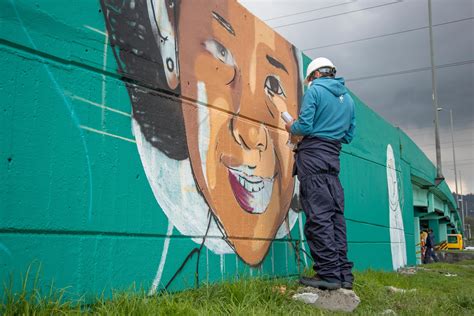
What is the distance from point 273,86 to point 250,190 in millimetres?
1391

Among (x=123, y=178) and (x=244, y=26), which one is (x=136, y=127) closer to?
(x=123, y=178)

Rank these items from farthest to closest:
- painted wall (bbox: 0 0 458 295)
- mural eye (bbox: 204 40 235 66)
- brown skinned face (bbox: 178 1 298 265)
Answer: mural eye (bbox: 204 40 235 66) → brown skinned face (bbox: 178 1 298 265) → painted wall (bbox: 0 0 458 295)

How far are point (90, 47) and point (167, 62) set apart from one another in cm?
77

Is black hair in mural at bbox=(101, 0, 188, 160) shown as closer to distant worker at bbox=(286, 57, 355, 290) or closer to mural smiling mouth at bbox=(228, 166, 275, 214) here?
mural smiling mouth at bbox=(228, 166, 275, 214)

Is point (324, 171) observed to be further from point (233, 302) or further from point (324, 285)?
point (233, 302)

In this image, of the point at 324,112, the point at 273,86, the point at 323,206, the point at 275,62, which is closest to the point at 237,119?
the point at 324,112

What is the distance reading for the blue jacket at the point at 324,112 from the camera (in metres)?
4.32

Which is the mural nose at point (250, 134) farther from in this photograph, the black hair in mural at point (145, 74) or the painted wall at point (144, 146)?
the black hair in mural at point (145, 74)

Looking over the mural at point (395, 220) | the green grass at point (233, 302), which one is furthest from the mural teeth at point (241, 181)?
the mural at point (395, 220)

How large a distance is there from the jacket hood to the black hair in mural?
1.47 metres

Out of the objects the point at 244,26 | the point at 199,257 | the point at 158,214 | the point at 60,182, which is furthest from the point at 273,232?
the point at 60,182

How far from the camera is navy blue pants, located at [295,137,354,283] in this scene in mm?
4051

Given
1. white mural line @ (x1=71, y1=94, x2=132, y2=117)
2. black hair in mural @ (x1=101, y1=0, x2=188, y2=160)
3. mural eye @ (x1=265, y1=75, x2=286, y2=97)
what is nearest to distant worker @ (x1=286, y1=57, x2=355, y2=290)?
mural eye @ (x1=265, y1=75, x2=286, y2=97)

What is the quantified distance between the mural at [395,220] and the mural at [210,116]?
517cm
